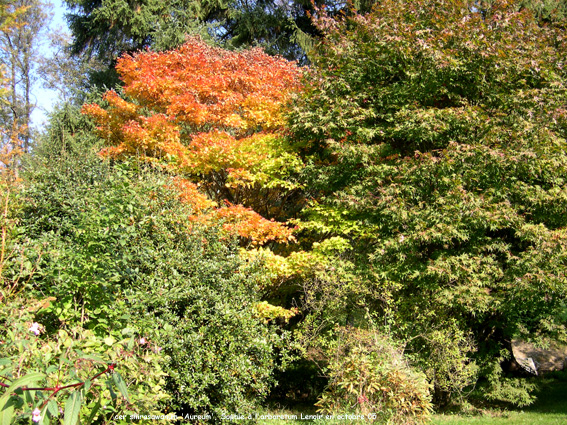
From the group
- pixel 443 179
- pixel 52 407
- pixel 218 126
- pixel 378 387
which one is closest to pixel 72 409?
pixel 52 407

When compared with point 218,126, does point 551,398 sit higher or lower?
lower

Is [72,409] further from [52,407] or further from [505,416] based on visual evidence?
[505,416]

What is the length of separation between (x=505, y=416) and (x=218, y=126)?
30.3ft

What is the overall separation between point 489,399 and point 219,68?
10.1 m

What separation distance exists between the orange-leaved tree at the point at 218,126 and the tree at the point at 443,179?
938 mm

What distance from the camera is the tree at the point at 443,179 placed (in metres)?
7.70

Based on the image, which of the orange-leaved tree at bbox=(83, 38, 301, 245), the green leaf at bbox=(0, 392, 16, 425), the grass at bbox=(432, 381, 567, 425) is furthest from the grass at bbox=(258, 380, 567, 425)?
the green leaf at bbox=(0, 392, 16, 425)

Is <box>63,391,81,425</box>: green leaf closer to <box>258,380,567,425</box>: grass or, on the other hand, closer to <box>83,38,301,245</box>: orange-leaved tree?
<box>258,380,567,425</box>: grass

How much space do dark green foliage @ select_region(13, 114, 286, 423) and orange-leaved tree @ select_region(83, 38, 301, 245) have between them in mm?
1780

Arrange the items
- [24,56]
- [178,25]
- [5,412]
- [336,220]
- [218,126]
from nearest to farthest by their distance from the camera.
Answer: [5,412], [336,220], [218,126], [178,25], [24,56]

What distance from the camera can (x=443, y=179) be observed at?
25.1ft

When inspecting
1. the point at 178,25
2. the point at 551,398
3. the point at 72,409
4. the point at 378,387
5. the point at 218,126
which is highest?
the point at 178,25

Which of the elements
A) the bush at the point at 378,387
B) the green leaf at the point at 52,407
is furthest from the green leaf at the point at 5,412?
the bush at the point at 378,387

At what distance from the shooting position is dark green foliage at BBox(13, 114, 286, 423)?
16.0ft
